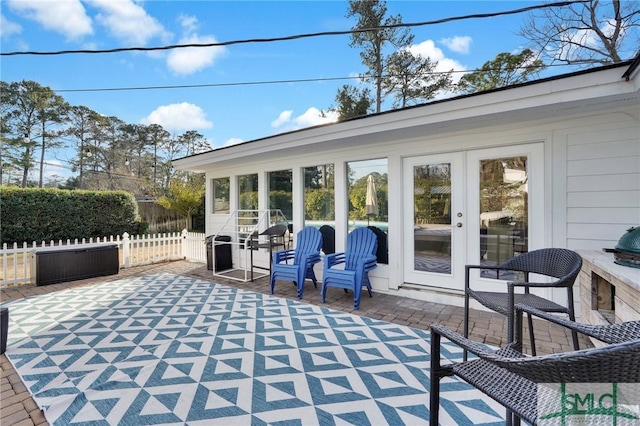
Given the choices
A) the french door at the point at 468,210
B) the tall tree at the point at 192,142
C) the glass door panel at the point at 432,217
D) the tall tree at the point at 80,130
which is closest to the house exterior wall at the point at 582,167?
the french door at the point at 468,210

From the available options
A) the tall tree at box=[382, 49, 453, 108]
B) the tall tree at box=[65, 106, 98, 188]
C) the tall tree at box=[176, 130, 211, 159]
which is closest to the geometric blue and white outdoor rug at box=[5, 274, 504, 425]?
the tall tree at box=[382, 49, 453, 108]

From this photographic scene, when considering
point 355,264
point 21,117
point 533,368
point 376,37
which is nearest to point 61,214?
point 355,264

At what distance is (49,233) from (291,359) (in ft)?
36.0

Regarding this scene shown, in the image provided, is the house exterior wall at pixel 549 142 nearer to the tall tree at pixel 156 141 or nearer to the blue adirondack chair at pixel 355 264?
the blue adirondack chair at pixel 355 264

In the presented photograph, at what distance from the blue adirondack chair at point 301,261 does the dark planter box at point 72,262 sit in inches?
144

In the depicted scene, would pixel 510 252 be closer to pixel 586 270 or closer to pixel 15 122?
pixel 586 270

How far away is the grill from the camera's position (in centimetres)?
218

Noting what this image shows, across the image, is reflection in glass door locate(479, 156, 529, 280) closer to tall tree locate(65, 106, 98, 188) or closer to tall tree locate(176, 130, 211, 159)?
tall tree locate(65, 106, 98, 188)

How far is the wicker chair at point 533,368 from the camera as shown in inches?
34.2

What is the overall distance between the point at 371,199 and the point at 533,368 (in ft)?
13.4

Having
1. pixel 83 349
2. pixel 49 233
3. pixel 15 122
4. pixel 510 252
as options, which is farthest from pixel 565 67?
pixel 15 122

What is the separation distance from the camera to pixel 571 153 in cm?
342

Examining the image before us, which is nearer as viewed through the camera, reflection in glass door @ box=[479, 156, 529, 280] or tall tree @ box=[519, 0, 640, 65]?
reflection in glass door @ box=[479, 156, 529, 280]

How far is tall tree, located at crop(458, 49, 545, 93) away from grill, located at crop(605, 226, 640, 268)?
7.75 metres
